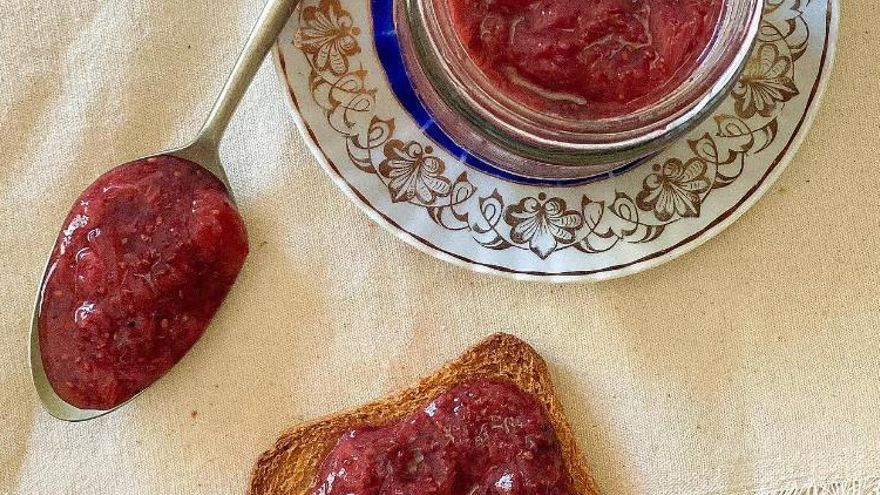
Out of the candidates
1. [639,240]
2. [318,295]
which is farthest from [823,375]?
[318,295]

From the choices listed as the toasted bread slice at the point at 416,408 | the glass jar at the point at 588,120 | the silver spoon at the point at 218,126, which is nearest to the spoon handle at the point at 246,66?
the silver spoon at the point at 218,126

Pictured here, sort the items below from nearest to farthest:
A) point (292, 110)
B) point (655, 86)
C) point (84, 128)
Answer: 1. point (655, 86)
2. point (292, 110)
3. point (84, 128)

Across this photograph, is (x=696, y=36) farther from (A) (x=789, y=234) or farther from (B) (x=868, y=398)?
(B) (x=868, y=398)

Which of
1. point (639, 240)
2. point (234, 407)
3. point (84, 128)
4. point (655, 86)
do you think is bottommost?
point (234, 407)

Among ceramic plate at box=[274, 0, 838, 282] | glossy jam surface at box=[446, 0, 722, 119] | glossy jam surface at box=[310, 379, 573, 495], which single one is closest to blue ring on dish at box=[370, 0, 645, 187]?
ceramic plate at box=[274, 0, 838, 282]

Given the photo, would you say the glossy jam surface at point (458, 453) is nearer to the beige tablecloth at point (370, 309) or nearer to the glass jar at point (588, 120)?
the beige tablecloth at point (370, 309)

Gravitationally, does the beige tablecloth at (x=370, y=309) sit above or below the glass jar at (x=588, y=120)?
below
